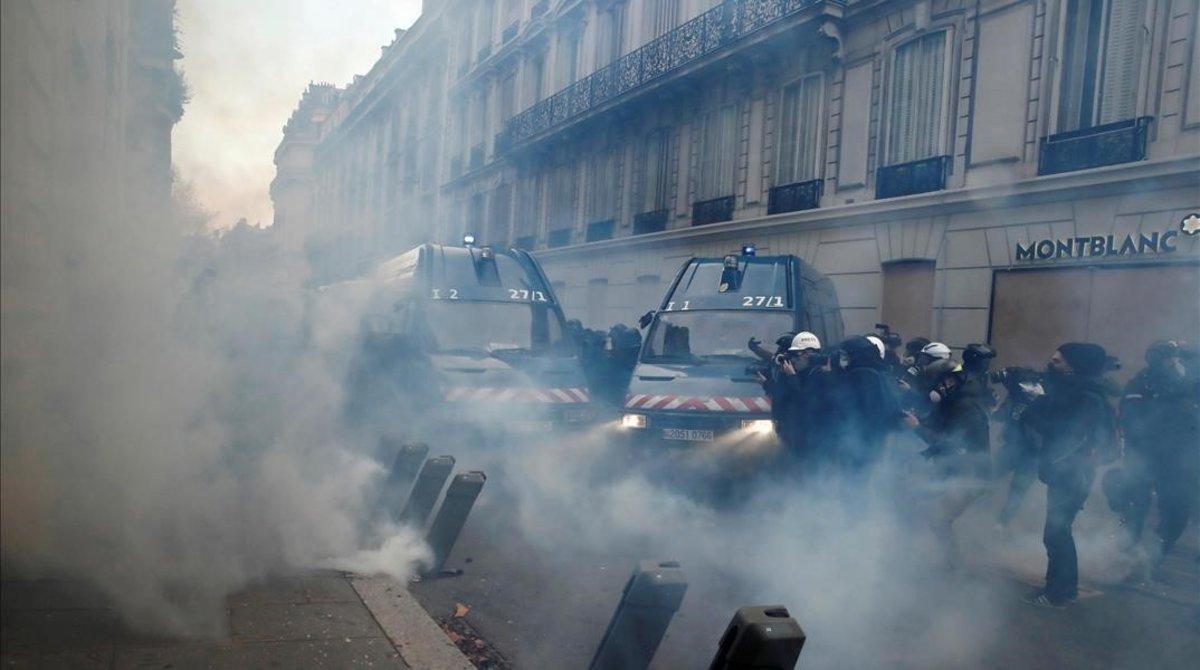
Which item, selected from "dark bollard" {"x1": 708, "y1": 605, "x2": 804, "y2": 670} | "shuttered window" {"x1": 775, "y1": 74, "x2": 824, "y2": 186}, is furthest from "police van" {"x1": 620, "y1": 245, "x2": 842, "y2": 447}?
"shuttered window" {"x1": 775, "y1": 74, "x2": 824, "y2": 186}

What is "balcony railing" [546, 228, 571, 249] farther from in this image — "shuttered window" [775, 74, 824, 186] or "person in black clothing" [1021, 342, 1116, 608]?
"person in black clothing" [1021, 342, 1116, 608]

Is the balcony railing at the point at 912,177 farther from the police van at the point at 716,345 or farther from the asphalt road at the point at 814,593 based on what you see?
the asphalt road at the point at 814,593

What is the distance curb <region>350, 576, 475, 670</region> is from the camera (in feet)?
13.1

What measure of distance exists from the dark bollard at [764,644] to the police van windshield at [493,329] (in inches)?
246

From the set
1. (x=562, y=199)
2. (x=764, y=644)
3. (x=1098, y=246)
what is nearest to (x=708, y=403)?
(x=764, y=644)

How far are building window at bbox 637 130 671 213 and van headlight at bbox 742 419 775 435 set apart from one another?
12.5m

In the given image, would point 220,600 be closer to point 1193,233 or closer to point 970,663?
point 970,663

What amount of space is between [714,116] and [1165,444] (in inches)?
516

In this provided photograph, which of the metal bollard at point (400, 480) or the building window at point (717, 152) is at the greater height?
the building window at point (717, 152)

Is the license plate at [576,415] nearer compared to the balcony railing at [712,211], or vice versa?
the license plate at [576,415]

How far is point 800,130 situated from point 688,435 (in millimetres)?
9498

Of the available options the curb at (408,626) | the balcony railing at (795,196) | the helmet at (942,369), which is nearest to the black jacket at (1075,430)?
the helmet at (942,369)

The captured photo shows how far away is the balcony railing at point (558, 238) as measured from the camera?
24.0 m

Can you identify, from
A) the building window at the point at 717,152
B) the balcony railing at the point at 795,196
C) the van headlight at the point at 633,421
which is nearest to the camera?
the van headlight at the point at 633,421
